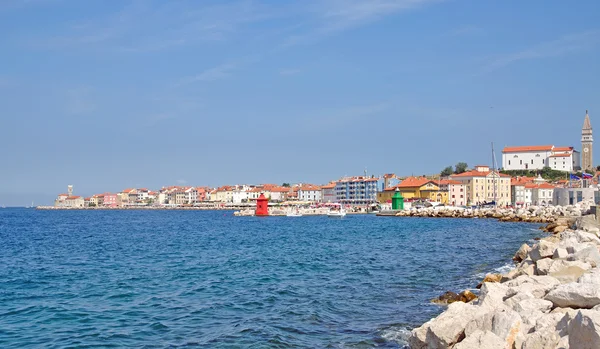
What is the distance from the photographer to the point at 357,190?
10969 cm

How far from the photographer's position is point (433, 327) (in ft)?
23.1

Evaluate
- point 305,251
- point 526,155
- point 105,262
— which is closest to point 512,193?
point 526,155

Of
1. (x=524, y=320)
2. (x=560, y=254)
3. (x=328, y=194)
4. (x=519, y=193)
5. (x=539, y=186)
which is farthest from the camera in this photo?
(x=328, y=194)

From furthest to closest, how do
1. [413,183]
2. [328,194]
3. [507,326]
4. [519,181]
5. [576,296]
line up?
[328,194]
[413,183]
[519,181]
[576,296]
[507,326]

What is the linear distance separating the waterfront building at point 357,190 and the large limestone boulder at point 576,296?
98158 millimetres

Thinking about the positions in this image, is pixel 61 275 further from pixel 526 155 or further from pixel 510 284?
pixel 526 155

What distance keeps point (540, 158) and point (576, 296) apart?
11309 cm

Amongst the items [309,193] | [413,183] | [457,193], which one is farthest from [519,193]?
[309,193]

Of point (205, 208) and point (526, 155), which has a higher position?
point (526, 155)

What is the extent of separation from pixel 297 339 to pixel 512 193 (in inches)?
3620

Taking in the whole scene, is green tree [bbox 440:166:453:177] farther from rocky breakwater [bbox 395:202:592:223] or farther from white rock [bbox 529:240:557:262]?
white rock [bbox 529:240:557:262]

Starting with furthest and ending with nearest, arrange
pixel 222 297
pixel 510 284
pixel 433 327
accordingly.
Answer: pixel 222 297 → pixel 510 284 → pixel 433 327

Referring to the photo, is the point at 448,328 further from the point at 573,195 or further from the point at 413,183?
the point at 413,183

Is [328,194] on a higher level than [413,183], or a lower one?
lower
